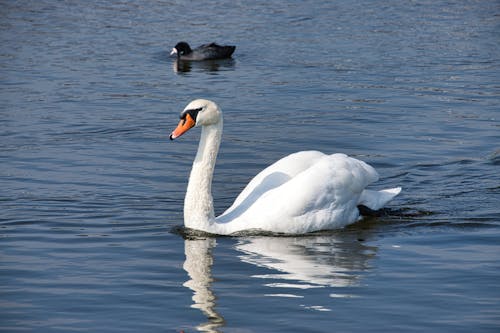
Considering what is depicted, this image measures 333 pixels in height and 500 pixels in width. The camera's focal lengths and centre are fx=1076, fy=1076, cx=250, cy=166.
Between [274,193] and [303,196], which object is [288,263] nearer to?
[303,196]

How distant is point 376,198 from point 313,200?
113cm

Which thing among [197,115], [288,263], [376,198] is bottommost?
[288,263]

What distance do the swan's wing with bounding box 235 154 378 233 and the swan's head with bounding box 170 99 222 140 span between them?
2.95 ft

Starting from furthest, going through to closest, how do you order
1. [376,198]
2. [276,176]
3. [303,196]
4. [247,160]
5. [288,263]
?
[247,160]
[376,198]
[276,176]
[303,196]
[288,263]

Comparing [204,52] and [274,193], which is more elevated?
[204,52]

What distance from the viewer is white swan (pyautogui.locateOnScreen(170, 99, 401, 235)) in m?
9.87

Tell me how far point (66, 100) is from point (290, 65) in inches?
188

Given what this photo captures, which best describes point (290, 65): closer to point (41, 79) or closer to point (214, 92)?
point (214, 92)

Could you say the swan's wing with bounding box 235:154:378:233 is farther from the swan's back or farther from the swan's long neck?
the swan's long neck

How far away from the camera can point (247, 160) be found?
13.1m

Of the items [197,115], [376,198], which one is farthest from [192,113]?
[376,198]

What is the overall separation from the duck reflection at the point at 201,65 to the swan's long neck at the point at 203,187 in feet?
33.7

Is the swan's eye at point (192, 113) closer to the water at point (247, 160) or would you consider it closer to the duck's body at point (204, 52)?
the water at point (247, 160)

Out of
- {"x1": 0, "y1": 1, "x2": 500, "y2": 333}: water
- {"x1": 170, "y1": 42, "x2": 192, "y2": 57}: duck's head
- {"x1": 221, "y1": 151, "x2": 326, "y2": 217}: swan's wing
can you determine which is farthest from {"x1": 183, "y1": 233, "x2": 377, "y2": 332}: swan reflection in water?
{"x1": 170, "y1": 42, "x2": 192, "y2": 57}: duck's head
